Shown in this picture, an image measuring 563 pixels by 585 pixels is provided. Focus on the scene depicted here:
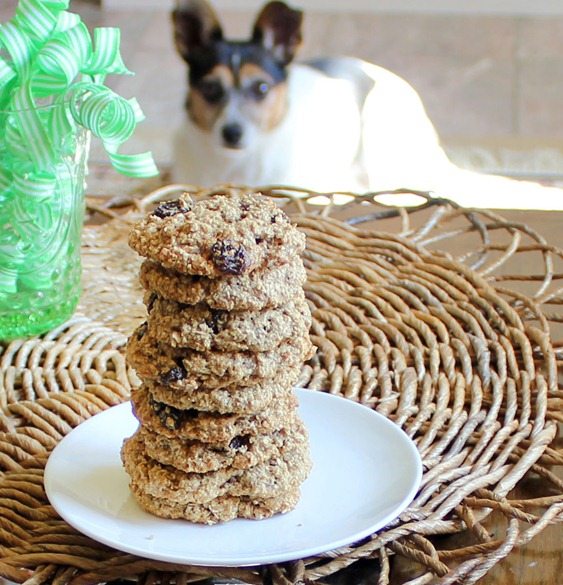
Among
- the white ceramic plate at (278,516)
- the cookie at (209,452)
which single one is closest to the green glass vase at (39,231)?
the white ceramic plate at (278,516)

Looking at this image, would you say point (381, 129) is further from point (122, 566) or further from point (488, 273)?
point (122, 566)

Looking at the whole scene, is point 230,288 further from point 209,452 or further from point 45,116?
point 45,116

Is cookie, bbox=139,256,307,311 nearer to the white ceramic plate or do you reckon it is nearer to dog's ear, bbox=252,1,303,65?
the white ceramic plate

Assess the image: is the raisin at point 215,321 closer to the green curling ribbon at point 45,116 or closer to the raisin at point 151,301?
the raisin at point 151,301

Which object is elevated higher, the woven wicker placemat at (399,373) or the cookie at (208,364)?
the cookie at (208,364)

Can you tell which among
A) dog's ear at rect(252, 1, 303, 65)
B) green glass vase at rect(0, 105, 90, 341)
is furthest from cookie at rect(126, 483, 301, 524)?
dog's ear at rect(252, 1, 303, 65)

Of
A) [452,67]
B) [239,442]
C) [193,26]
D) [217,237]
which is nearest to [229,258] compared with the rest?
[217,237]
